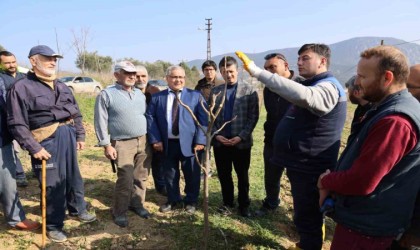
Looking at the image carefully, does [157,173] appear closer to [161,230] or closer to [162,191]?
[162,191]

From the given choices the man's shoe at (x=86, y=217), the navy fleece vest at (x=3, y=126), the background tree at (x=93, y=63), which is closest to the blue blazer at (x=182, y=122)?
the man's shoe at (x=86, y=217)

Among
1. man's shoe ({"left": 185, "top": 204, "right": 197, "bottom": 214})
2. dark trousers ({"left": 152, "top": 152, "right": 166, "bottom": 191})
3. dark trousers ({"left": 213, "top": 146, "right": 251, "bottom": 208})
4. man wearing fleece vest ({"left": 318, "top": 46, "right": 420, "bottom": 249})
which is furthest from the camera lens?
dark trousers ({"left": 152, "top": 152, "right": 166, "bottom": 191})

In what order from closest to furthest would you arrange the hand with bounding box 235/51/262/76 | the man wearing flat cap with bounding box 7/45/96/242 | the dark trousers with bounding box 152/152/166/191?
the hand with bounding box 235/51/262/76 < the man wearing flat cap with bounding box 7/45/96/242 < the dark trousers with bounding box 152/152/166/191

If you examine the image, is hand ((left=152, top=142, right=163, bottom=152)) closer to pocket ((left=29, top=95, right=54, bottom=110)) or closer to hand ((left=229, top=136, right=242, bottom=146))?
hand ((left=229, top=136, right=242, bottom=146))

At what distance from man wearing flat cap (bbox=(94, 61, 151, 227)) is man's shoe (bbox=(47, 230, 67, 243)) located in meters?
0.60

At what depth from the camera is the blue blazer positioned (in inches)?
153

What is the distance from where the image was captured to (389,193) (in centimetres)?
178

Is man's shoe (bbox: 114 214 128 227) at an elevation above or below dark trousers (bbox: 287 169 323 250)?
below

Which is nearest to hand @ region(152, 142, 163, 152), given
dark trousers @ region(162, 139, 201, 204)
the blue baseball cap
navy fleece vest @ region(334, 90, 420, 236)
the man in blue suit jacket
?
the man in blue suit jacket

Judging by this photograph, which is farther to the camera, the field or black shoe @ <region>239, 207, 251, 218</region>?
black shoe @ <region>239, 207, 251, 218</region>

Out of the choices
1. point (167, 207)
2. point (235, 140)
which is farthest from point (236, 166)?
point (167, 207)

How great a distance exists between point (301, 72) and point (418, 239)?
60.4 inches

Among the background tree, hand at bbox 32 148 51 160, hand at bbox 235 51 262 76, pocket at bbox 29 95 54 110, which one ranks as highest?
the background tree

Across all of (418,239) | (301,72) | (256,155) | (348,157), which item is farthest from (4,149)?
(256,155)
